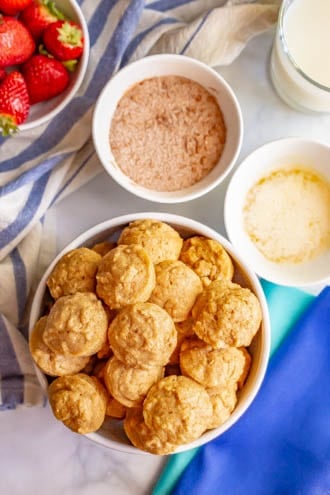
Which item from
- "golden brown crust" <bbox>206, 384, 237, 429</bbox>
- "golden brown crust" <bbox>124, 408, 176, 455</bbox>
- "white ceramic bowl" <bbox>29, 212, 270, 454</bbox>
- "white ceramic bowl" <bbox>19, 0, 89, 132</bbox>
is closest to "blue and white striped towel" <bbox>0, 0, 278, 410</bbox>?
"white ceramic bowl" <bbox>19, 0, 89, 132</bbox>

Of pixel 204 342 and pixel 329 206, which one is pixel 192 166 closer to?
pixel 329 206

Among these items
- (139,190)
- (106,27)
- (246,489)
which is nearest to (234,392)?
(246,489)

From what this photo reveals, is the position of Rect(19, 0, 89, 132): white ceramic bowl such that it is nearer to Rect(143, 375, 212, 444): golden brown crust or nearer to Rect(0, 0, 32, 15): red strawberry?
Rect(0, 0, 32, 15): red strawberry

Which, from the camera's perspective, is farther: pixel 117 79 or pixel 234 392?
pixel 117 79

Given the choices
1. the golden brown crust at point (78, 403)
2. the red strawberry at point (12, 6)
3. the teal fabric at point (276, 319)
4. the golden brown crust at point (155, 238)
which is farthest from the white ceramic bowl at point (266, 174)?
the red strawberry at point (12, 6)

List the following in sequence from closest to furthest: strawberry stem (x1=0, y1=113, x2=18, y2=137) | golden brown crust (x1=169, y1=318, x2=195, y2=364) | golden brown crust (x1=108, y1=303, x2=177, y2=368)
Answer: golden brown crust (x1=108, y1=303, x2=177, y2=368), golden brown crust (x1=169, y1=318, x2=195, y2=364), strawberry stem (x1=0, y1=113, x2=18, y2=137)

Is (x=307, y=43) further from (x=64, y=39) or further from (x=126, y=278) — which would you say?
(x=126, y=278)

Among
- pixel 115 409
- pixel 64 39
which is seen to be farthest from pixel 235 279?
pixel 64 39
